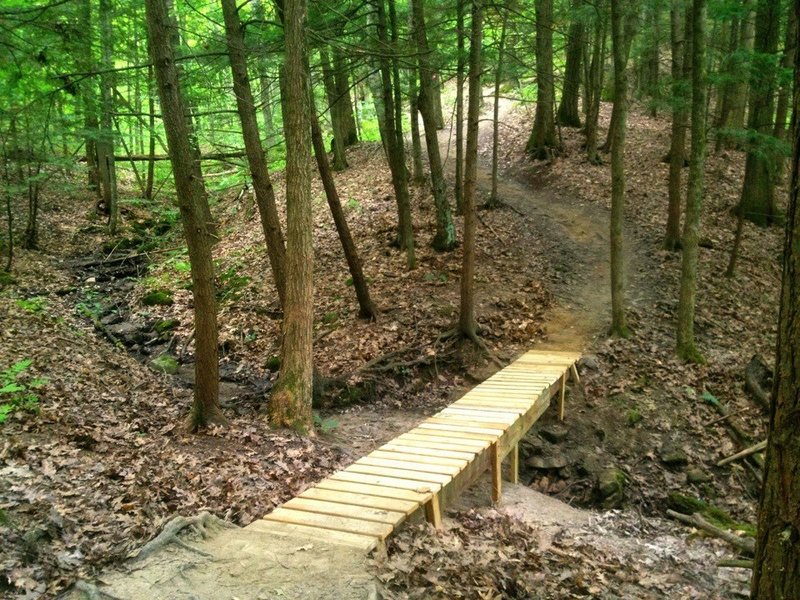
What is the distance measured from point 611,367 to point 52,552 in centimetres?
879

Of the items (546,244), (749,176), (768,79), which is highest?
(768,79)

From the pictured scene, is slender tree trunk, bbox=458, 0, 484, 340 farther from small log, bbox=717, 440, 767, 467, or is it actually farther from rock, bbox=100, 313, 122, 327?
rock, bbox=100, 313, 122, 327

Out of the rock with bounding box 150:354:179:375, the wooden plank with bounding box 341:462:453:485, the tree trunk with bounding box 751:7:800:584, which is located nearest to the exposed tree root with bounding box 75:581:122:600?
the wooden plank with bounding box 341:462:453:485

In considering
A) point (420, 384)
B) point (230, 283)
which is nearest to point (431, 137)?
point (420, 384)

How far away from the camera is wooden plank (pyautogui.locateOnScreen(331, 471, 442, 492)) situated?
4859 mm

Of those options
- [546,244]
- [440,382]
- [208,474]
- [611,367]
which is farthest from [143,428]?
[546,244]

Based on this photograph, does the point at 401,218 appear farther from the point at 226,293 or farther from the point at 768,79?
the point at 768,79

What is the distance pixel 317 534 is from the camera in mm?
4145

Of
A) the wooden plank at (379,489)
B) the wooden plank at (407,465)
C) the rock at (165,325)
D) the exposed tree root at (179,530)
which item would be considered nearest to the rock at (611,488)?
the wooden plank at (407,465)

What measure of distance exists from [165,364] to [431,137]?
7.30 metres

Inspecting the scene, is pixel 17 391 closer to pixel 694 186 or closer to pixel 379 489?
pixel 379 489

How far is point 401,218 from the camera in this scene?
13.5 meters

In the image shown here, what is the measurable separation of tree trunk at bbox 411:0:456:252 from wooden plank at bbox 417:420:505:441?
6.53 meters

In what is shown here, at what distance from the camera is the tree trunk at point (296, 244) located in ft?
22.9
